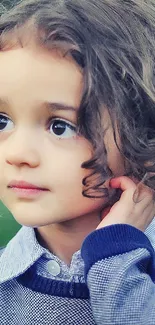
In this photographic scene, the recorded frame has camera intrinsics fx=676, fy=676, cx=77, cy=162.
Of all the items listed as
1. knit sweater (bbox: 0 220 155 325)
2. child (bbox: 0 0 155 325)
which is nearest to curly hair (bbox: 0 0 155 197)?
child (bbox: 0 0 155 325)

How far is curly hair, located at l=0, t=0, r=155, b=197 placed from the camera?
115cm

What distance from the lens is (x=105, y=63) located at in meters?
1.16

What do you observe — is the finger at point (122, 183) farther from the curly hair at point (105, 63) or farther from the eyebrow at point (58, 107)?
the eyebrow at point (58, 107)

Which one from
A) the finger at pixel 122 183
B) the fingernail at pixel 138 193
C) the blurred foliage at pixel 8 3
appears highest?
the blurred foliage at pixel 8 3

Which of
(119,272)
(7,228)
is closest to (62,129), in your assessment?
(119,272)

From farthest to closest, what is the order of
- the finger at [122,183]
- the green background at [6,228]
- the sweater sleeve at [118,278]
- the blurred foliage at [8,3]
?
the green background at [6,228] < the blurred foliage at [8,3] < the finger at [122,183] < the sweater sleeve at [118,278]

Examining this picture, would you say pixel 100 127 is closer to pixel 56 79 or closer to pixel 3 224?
pixel 56 79

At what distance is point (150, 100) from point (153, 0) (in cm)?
26

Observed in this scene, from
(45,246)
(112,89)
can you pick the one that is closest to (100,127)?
(112,89)

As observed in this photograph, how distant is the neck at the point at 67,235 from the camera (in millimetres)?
1309

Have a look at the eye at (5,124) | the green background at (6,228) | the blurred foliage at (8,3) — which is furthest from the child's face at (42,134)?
the green background at (6,228)

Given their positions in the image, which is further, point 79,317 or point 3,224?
point 3,224

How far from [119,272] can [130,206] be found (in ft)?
0.50

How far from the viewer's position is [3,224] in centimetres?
195
